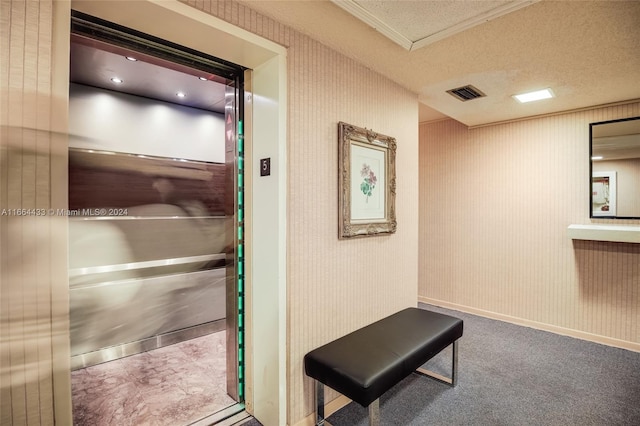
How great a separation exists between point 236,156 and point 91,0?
41.6 inches

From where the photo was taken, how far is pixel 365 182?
2.43m

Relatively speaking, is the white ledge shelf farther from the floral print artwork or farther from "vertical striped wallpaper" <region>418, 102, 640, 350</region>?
the floral print artwork

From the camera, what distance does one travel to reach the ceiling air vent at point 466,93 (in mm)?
2832

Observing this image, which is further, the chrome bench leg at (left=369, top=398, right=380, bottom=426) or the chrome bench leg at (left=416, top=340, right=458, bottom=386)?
the chrome bench leg at (left=416, top=340, right=458, bottom=386)

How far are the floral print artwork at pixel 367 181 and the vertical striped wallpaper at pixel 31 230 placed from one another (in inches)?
Answer: 71.4

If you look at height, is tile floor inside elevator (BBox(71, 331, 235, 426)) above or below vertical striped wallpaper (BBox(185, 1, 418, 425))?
below

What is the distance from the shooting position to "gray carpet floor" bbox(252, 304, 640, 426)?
6.85ft

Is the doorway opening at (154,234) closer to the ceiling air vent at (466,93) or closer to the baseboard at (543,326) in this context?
the ceiling air vent at (466,93)

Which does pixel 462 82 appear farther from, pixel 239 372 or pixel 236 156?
pixel 239 372

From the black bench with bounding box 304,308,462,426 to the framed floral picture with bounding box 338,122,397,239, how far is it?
0.72 meters

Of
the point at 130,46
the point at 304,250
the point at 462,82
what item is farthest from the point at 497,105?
the point at 130,46

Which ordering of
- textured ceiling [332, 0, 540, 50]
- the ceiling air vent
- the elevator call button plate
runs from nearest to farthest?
textured ceiling [332, 0, 540, 50], the elevator call button plate, the ceiling air vent

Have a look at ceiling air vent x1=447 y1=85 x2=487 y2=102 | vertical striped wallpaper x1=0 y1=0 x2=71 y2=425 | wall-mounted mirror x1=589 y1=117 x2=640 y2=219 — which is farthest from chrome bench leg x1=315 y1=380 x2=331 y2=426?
wall-mounted mirror x1=589 y1=117 x2=640 y2=219

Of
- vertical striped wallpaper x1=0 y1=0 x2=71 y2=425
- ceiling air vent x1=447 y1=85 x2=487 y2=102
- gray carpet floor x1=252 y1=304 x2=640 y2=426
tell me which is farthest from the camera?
ceiling air vent x1=447 y1=85 x2=487 y2=102
